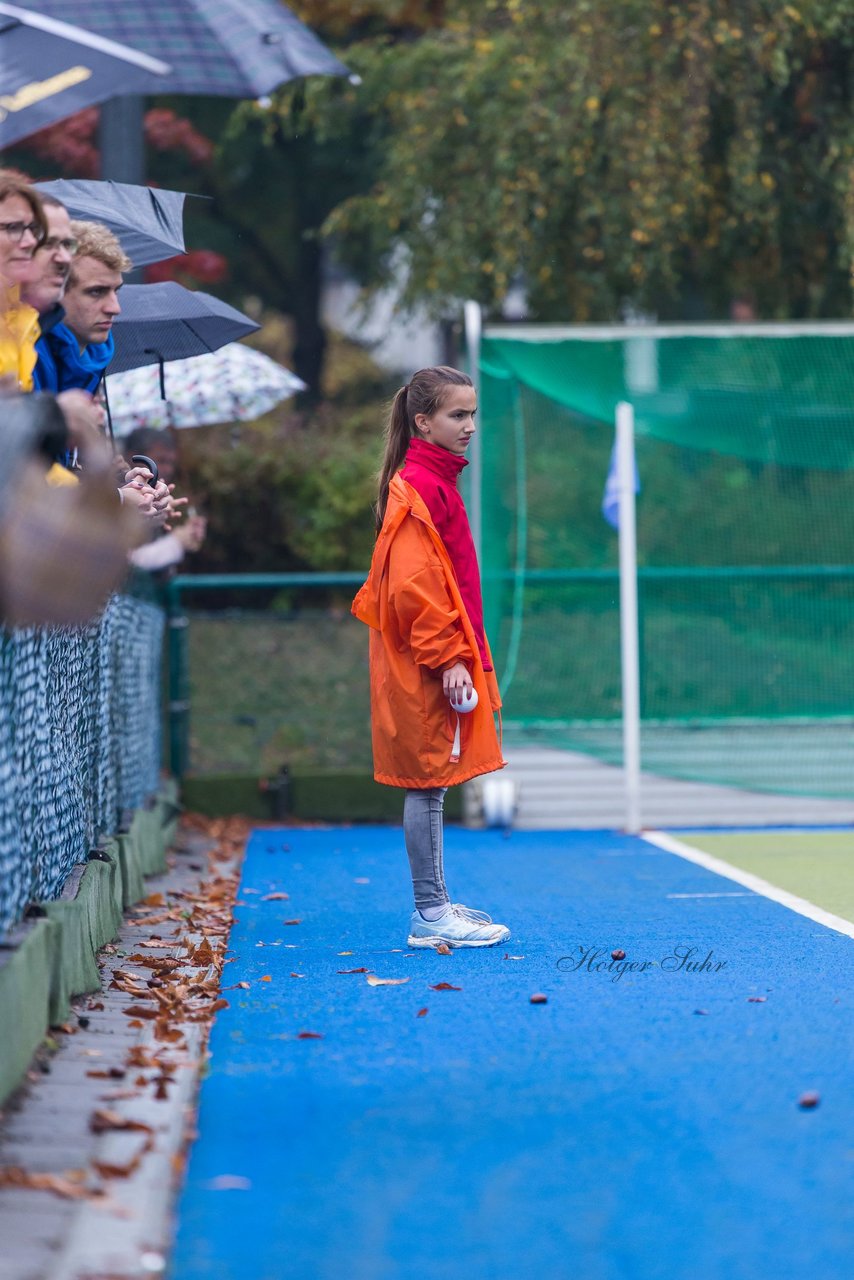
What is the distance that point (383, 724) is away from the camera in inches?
219

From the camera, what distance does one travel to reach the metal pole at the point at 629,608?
383 inches

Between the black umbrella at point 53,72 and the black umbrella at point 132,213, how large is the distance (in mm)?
377

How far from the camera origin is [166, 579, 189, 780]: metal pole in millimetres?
10930

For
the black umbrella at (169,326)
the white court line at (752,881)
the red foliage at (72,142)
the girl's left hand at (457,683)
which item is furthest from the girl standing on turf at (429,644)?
the red foliage at (72,142)

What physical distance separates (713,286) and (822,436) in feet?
14.2

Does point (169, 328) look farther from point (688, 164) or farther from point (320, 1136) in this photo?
point (688, 164)

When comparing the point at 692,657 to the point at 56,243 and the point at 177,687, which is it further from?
the point at 56,243

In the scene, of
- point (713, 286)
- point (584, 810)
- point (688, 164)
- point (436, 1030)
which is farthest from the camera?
point (713, 286)

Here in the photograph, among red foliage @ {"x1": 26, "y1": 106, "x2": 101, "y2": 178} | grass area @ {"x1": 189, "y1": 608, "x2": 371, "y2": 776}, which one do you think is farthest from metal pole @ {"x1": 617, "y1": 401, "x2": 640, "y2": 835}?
red foliage @ {"x1": 26, "y1": 106, "x2": 101, "y2": 178}

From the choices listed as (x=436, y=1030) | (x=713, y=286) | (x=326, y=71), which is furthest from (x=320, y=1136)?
(x=713, y=286)

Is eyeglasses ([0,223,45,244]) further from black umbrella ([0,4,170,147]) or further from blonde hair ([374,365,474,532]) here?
black umbrella ([0,4,170,147])

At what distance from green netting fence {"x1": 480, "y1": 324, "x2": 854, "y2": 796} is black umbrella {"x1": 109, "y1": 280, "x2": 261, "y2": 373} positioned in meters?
3.41

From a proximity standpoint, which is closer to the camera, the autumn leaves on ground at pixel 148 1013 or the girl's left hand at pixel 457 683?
the autumn leaves on ground at pixel 148 1013

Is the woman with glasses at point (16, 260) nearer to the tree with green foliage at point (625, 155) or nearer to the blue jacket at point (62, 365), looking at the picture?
the blue jacket at point (62, 365)
